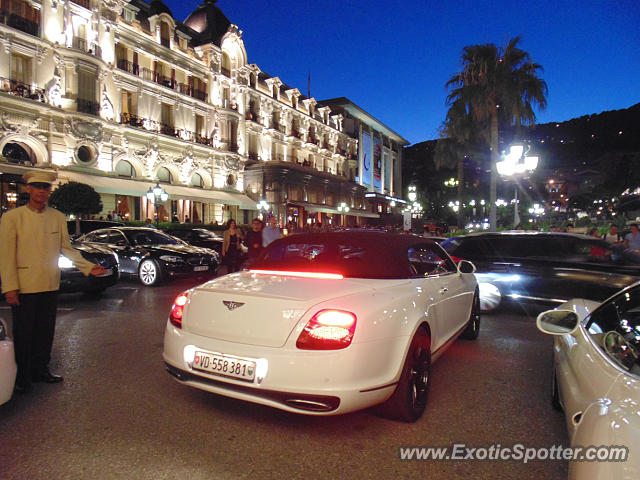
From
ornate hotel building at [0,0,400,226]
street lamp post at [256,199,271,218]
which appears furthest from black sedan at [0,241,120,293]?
street lamp post at [256,199,271,218]

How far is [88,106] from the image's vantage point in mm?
24234

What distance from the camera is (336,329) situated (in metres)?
2.63

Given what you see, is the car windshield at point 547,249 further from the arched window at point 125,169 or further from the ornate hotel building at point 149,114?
the arched window at point 125,169

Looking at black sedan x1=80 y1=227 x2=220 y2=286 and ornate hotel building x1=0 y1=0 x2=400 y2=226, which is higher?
ornate hotel building x1=0 y1=0 x2=400 y2=226

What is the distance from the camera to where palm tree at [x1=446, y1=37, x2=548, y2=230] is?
18547 millimetres

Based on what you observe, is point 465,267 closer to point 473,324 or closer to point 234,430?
point 473,324

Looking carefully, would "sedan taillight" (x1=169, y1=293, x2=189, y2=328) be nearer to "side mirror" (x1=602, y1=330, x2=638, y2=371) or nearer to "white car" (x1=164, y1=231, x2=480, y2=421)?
"white car" (x1=164, y1=231, x2=480, y2=421)

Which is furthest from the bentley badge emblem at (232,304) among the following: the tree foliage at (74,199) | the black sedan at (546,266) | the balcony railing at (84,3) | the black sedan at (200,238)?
the balcony railing at (84,3)

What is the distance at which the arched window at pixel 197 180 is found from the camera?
32656 mm

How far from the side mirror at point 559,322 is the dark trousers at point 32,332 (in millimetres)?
3905

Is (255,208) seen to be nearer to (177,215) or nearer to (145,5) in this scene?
(177,215)

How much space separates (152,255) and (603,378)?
9.84 meters

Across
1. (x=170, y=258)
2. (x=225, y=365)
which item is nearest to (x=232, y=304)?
(x=225, y=365)

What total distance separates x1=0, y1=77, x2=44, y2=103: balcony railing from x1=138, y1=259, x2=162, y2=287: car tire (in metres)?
17.1
